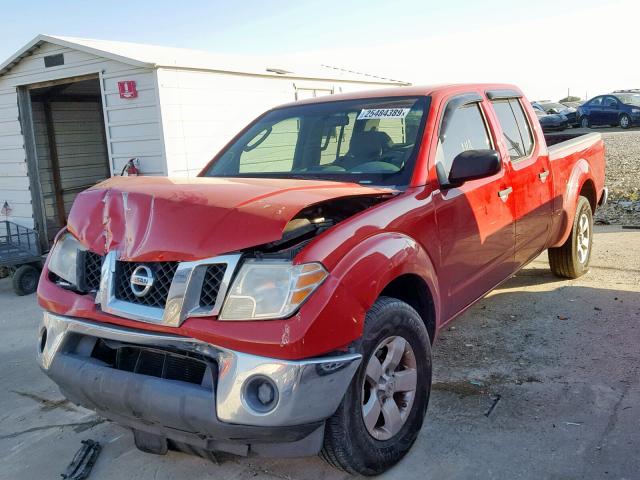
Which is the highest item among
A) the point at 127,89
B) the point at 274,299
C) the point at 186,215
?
the point at 127,89

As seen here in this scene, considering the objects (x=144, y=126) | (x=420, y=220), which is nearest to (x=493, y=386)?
(x=420, y=220)

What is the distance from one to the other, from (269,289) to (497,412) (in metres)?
1.79

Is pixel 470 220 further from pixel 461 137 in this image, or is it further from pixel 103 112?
pixel 103 112

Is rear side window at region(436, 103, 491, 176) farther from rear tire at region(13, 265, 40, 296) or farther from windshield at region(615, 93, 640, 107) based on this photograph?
windshield at region(615, 93, 640, 107)

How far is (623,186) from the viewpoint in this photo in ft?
35.3

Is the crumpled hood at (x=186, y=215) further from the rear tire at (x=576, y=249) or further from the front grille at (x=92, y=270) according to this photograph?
the rear tire at (x=576, y=249)

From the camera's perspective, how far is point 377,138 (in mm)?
3977

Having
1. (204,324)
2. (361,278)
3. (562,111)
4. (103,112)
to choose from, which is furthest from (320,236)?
(562,111)

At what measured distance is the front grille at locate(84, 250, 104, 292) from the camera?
9.92 ft

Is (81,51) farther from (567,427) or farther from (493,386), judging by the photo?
(567,427)

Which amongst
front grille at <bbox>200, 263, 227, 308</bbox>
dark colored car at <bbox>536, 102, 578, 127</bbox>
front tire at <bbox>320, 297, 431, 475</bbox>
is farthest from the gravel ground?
dark colored car at <bbox>536, 102, 578, 127</bbox>

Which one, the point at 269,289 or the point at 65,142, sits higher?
the point at 65,142

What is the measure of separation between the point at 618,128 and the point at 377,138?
981 inches

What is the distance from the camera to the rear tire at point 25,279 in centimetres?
819
